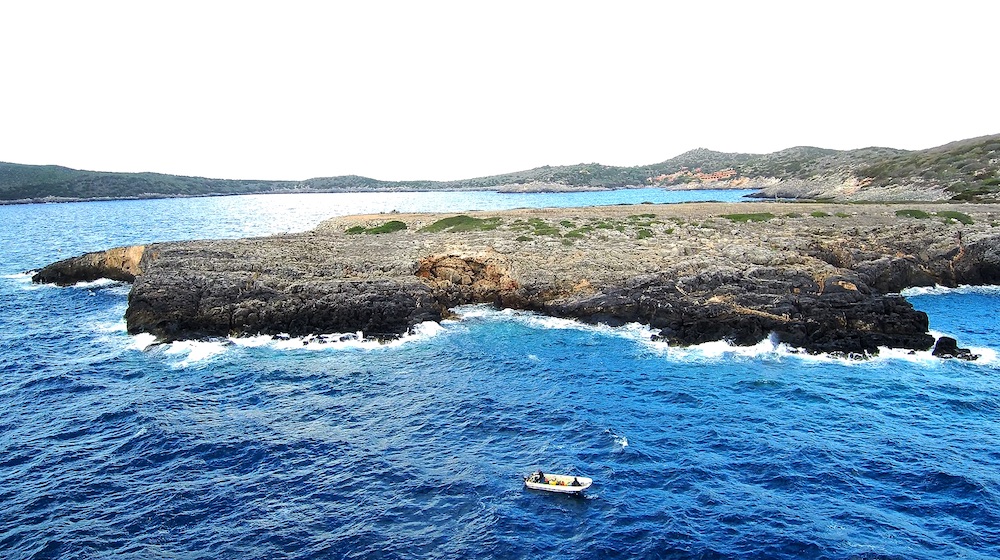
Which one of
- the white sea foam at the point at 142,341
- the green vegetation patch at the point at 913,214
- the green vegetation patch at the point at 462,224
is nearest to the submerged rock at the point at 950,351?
the green vegetation patch at the point at 913,214

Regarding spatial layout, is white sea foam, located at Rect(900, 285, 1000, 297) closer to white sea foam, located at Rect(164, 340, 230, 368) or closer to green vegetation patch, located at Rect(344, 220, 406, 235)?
green vegetation patch, located at Rect(344, 220, 406, 235)

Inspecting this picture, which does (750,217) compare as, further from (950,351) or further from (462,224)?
(950,351)

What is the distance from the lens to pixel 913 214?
228ft

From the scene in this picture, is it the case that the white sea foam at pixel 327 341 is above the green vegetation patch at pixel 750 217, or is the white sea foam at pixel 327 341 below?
below

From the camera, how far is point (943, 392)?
32.9 m

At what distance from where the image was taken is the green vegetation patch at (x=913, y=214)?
68125 mm

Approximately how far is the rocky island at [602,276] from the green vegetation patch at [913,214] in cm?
35

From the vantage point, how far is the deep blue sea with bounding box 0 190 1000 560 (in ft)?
71.3

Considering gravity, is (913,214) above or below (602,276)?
→ above

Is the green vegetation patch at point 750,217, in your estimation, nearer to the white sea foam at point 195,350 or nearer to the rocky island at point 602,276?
the rocky island at point 602,276

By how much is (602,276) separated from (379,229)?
35.2 m

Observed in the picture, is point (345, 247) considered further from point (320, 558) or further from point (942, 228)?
point (942, 228)

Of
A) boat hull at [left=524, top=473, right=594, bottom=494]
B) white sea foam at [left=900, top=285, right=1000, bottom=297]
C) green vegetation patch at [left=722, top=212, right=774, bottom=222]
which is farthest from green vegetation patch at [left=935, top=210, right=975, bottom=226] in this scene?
boat hull at [left=524, top=473, right=594, bottom=494]

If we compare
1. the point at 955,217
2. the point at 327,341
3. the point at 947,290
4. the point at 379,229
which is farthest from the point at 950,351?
the point at 379,229
